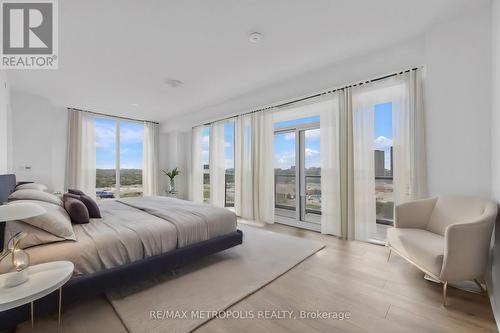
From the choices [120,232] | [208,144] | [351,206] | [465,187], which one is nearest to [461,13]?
[465,187]

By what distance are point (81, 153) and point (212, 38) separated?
4715 millimetres

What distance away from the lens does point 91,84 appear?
12.7 feet

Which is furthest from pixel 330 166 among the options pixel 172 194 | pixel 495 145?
pixel 172 194

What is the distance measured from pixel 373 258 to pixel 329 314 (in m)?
1.33

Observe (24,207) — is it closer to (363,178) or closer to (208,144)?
(363,178)

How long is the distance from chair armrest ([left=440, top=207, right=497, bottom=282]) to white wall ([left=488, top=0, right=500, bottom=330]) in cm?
17

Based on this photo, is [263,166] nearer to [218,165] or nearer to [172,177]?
[218,165]

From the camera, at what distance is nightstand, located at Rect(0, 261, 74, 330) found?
1156 millimetres

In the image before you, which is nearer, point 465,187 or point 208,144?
point 465,187

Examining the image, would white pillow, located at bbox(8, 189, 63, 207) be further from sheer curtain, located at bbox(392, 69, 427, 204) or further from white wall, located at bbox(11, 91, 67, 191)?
sheer curtain, located at bbox(392, 69, 427, 204)

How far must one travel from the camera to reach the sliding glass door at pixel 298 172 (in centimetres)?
427

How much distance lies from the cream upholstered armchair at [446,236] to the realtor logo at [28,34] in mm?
4103

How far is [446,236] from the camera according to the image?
1.77 m

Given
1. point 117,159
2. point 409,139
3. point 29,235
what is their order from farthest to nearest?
point 117,159
point 409,139
point 29,235
